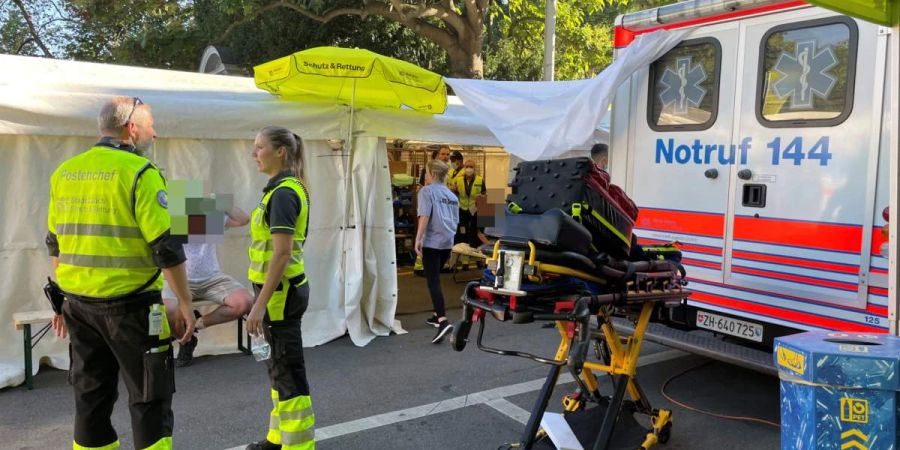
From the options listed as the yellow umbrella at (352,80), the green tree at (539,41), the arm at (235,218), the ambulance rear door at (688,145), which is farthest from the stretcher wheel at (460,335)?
the green tree at (539,41)

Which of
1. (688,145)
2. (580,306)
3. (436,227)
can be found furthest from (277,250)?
(436,227)

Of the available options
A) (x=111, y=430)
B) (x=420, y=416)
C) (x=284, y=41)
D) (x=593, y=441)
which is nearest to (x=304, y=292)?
(x=111, y=430)

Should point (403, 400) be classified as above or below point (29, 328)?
below

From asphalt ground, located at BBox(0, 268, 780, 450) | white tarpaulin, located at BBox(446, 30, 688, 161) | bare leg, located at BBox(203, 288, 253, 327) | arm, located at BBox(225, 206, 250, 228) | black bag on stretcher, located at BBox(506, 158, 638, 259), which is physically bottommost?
asphalt ground, located at BBox(0, 268, 780, 450)

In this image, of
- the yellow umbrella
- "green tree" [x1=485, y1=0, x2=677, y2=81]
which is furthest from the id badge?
"green tree" [x1=485, y1=0, x2=677, y2=81]

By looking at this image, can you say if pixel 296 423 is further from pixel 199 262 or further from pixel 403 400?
pixel 199 262

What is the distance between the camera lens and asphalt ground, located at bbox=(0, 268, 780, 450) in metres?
4.24

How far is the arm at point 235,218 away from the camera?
5.69 m

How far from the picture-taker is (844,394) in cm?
252

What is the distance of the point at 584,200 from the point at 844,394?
1449 mm

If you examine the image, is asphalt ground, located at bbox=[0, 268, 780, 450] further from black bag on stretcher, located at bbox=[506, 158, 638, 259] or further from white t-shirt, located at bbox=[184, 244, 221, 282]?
black bag on stretcher, located at bbox=[506, 158, 638, 259]

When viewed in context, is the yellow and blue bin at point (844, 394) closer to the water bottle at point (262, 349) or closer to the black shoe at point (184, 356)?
the water bottle at point (262, 349)

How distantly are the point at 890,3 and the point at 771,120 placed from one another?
5.05 ft

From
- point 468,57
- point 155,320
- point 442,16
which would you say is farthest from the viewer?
point 468,57
